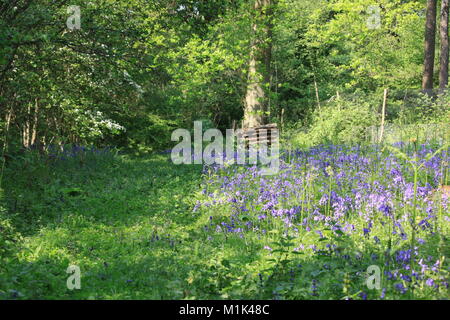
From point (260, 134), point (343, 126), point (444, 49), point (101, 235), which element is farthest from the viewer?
point (444, 49)

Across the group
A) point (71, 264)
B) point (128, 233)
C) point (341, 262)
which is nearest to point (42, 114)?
point (128, 233)

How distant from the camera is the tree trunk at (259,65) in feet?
41.7

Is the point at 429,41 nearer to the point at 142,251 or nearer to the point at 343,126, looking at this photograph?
the point at 343,126

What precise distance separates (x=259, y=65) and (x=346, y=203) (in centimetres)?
793

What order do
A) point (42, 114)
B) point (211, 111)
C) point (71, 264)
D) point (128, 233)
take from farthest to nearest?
point (211, 111) < point (42, 114) < point (128, 233) < point (71, 264)

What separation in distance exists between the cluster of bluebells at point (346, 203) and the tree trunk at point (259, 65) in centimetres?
519

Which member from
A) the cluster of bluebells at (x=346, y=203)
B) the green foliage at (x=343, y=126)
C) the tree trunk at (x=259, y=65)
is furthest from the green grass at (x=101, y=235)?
the green foliage at (x=343, y=126)

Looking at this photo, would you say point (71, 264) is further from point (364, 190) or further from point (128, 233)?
point (364, 190)

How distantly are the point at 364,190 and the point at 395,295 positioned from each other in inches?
109

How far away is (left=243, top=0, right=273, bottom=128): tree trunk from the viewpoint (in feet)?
41.7

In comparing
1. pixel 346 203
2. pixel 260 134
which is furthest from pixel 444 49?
pixel 346 203

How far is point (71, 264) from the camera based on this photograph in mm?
4664

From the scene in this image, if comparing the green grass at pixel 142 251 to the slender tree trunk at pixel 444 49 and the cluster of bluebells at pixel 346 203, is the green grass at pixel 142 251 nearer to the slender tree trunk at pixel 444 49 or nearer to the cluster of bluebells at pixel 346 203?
the cluster of bluebells at pixel 346 203

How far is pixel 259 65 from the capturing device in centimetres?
1323
